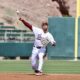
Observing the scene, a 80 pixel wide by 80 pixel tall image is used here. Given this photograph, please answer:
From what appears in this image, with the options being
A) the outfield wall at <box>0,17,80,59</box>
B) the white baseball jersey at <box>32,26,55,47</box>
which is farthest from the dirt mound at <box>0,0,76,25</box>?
the white baseball jersey at <box>32,26,55,47</box>

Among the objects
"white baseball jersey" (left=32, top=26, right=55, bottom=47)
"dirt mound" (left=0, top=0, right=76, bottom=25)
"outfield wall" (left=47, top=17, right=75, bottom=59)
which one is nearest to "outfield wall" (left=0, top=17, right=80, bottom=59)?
"outfield wall" (left=47, top=17, right=75, bottom=59)

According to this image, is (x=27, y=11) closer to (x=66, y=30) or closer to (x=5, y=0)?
(x=5, y=0)

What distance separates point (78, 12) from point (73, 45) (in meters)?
1.83

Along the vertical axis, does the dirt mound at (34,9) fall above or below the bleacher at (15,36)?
above

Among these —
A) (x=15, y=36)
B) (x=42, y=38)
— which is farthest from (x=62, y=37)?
(x=42, y=38)

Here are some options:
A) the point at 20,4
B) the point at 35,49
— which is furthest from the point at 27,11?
the point at 35,49

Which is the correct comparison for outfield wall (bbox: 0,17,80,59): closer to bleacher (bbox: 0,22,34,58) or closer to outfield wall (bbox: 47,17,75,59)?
outfield wall (bbox: 47,17,75,59)

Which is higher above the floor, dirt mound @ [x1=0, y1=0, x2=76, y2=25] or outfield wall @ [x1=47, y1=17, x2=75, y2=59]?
dirt mound @ [x1=0, y1=0, x2=76, y2=25]

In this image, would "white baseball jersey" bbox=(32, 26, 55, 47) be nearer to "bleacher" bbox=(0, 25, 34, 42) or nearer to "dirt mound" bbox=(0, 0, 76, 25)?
"bleacher" bbox=(0, 25, 34, 42)

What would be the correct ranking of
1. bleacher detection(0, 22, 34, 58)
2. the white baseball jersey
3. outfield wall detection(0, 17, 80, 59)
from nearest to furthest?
the white baseball jersey → outfield wall detection(0, 17, 80, 59) → bleacher detection(0, 22, 34, 58)

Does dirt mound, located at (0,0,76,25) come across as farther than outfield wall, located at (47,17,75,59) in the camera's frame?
Yes

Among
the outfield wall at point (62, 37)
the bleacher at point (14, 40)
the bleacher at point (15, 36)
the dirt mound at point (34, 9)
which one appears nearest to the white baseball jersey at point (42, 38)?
the outfield wall at point (62, 37)

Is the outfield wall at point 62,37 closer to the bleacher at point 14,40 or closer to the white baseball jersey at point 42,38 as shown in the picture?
the bleacher at point 14,40

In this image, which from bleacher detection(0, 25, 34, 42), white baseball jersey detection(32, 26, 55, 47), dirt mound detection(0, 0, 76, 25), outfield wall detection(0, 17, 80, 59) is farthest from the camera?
dirt mound detection(0, 0, 76, 25)
